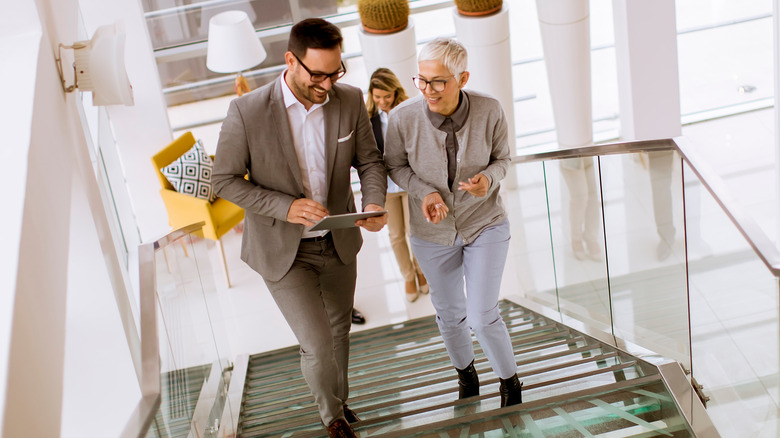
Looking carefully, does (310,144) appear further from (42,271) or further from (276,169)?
(42,271)

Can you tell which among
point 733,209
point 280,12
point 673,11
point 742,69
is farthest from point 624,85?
point 733,209

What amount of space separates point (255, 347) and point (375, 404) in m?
2.42

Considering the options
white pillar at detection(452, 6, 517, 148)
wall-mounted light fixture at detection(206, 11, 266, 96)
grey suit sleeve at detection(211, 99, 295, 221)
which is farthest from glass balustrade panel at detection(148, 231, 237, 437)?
white pillar at detection(452, 6, 517, 148)

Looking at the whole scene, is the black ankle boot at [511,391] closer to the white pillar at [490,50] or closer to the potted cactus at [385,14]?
the white pillar at [490,50]

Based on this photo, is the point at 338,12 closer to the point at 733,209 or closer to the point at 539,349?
the point at 539,349

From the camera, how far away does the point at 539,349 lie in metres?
4.40

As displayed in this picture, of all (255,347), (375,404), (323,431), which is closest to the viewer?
(323,431)

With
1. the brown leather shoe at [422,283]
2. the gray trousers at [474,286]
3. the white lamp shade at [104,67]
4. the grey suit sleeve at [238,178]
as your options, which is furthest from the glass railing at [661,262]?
the white lamp shade at [104,67]

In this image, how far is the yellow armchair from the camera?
21.9 feet

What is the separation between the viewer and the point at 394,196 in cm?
572

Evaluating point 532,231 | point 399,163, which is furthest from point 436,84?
point 532,231

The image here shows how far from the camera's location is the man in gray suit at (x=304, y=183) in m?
3.14

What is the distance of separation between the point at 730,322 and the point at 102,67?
9.51 ft

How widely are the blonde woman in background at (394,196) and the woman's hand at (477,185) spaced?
5.65 ft
